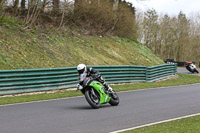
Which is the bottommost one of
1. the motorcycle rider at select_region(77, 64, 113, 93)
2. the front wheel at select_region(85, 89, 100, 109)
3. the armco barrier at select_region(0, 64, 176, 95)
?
the armco barrier at select_region(0, 64, 176, 95)

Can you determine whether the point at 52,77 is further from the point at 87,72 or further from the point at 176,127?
the point at 176,127

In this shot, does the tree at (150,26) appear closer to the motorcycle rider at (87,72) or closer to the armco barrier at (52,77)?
the armco barrier at (52,77)

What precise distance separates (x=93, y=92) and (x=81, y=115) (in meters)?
1.20

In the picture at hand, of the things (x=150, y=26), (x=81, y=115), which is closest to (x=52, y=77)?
(x=81, y=115)

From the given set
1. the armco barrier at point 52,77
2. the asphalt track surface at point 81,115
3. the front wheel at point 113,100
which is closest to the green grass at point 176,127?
the asphalt track surface at point 81,115

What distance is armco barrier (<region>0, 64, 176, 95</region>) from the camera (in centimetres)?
1427

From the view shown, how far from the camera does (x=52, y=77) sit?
51.9ft

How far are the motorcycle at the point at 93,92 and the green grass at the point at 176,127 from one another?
9.36 feet

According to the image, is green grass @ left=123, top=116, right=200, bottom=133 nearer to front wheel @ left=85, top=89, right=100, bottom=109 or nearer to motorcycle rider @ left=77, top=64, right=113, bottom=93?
front wheel @ left=85, top=89, right=100, bottom=109

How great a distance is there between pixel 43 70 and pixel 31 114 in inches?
248

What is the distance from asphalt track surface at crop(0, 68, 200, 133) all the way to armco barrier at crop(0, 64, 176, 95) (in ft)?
8.95

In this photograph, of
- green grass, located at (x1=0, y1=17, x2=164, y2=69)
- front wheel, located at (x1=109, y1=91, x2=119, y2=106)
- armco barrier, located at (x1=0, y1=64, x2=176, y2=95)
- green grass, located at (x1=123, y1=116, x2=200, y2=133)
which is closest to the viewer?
green grass, located at (x1=123, y1=116, x2=200, y2=133)

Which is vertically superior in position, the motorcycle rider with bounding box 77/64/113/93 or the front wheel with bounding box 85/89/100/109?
the motorcycle rider with bounding box 77/64/113/93

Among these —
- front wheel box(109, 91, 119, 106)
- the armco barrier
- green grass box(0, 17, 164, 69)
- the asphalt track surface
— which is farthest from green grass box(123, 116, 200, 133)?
green grass box(0, 17, 164, 69)
